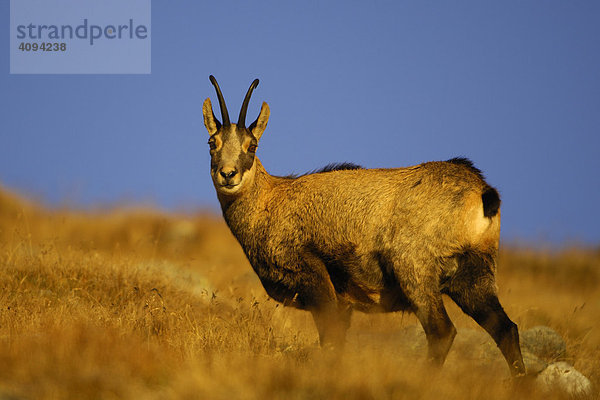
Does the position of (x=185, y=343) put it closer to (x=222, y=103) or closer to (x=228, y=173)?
(x=228, y=173)

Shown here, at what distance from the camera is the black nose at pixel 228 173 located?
24.3ft

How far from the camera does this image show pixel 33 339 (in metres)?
6.00

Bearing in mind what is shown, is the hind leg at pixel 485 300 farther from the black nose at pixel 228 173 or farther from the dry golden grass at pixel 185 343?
the black nose at pixel 228 173

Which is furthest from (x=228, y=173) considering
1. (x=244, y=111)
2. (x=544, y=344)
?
(x=544, y=344)

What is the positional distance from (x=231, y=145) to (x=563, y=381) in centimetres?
440

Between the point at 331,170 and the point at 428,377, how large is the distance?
3350 mm

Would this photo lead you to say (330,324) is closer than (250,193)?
Yes

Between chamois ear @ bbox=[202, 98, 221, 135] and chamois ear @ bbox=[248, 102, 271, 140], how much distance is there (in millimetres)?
417

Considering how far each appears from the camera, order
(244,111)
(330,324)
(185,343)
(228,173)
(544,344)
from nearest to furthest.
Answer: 1. (185,343)
2. (330,324)
3. (228,173)
4. (244,111)
5. (544,344)

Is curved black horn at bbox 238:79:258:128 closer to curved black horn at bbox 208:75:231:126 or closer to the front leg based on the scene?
curved black horn at bbox 208:75:231:126

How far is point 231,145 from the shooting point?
7.69 m

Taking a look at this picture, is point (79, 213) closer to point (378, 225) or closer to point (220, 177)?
point (220, 177)

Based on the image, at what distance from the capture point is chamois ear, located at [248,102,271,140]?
805cm

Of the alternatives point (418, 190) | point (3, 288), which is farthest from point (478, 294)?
point (3, 288)
